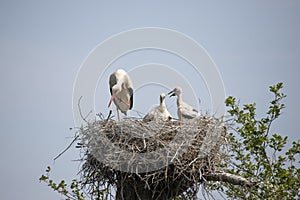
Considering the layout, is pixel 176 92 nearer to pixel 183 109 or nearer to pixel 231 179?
pixel 183 109

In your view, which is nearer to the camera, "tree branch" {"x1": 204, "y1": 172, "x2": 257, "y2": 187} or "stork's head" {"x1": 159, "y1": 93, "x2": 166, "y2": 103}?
"tree branch" {"x1": 204, "y1": 172, "x2": 257, "y2": 187}

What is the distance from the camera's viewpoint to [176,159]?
574 cm

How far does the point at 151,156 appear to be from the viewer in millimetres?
5812

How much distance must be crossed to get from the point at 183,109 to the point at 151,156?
2082 millimetres

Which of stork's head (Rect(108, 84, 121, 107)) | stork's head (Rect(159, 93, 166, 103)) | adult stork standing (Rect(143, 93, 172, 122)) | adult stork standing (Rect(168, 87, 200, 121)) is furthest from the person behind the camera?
stork's head (Rect(108, 84, 121, 107))

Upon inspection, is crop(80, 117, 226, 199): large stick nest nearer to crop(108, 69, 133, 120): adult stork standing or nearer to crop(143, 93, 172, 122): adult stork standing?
crop(143, 93, 172, 122): adult stork standing

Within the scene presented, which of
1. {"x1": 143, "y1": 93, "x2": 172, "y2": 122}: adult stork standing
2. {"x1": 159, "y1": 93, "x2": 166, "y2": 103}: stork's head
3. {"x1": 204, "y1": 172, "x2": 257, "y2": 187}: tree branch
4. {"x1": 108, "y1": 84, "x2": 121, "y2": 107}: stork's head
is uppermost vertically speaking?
{"x1": 108, "y1": 84, "x2": 121, "y2": 107}: stork's head

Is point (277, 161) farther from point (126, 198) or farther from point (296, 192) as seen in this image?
point (126, 198)

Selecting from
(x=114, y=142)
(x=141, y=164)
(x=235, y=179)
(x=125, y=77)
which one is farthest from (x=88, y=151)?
(x=125, y=77)

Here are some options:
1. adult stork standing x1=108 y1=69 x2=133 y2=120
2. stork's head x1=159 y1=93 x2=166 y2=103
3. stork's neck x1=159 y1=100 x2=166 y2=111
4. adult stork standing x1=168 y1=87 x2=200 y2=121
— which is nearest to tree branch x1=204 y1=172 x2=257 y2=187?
adult stork standing x1=168 y1=87 x2=200 y2=121

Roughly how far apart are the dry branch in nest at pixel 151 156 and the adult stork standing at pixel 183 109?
114cm

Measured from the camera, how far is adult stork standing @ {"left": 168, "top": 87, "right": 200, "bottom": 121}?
295 inches

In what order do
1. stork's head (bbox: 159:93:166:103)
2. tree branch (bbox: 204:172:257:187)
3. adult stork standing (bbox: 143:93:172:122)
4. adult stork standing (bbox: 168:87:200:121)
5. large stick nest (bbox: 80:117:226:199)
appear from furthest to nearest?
stork's head (bbox: 159:93:166:103) → adult stork standing (bbox: 168:87:200:121) → adult stork standing (bbox: 143:93:172:122) → tree branch (bbox: 204:172:257:187) → large stick nest (bbox: 80:117:226:199)

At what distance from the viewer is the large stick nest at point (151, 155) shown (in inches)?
227
